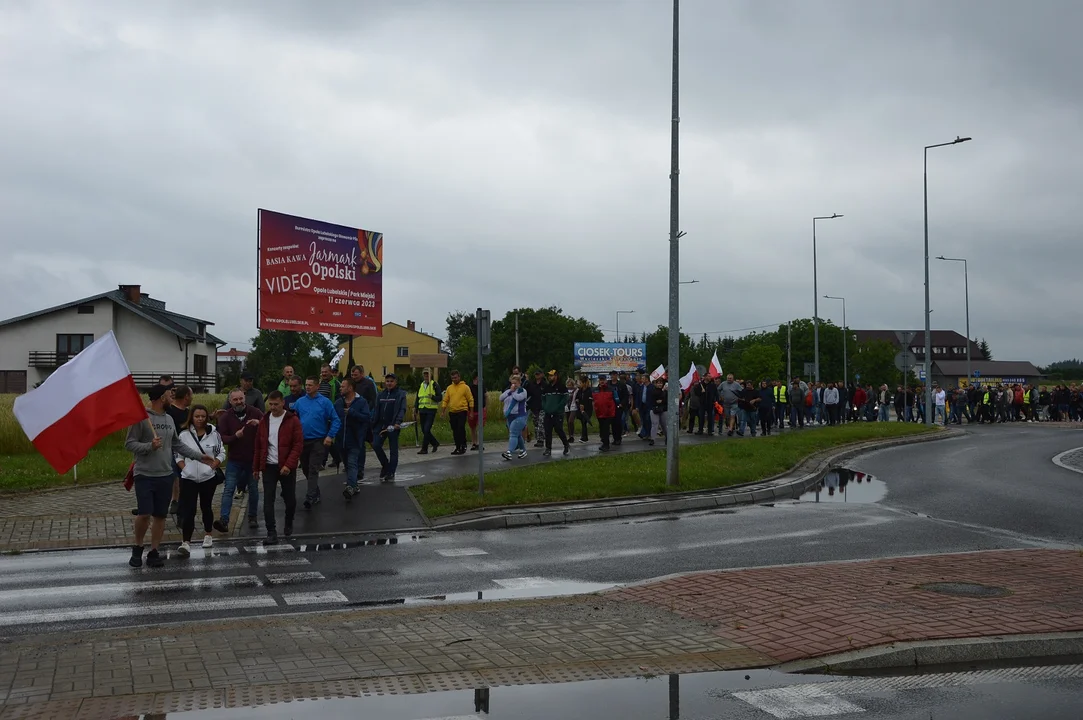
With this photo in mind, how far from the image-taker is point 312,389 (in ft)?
48.9

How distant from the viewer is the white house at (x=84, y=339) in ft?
Answer: 197

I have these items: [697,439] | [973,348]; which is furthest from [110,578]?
[973,348]

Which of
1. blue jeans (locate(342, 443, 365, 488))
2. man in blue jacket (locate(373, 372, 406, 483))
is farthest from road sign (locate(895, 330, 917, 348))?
blue jeans (locate(342, 443, 365, 488))

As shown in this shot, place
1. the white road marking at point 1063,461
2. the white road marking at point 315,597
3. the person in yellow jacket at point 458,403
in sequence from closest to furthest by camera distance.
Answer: the white road marking at point 315,597 → the person in yellow jacket at point 458,403 → the white road marking at point 1063,461

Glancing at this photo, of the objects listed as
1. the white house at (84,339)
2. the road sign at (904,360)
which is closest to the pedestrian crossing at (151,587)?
the road sign at (904,360)

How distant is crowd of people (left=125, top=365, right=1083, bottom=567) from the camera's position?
1120 centimetres

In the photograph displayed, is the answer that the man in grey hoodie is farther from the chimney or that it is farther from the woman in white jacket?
the chimney

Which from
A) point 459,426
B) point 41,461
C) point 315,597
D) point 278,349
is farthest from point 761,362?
point 315,597

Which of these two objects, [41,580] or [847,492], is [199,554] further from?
[847,492]

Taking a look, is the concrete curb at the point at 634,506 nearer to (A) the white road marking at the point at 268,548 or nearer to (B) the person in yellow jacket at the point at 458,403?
(A) the white road marking at the point at 268,548

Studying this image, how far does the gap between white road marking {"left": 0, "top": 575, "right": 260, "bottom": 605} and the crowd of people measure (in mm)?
1087

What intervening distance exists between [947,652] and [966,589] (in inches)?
82.5

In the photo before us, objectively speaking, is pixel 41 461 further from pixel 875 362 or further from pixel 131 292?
pixel 875 362

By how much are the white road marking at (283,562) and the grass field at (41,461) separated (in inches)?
337
